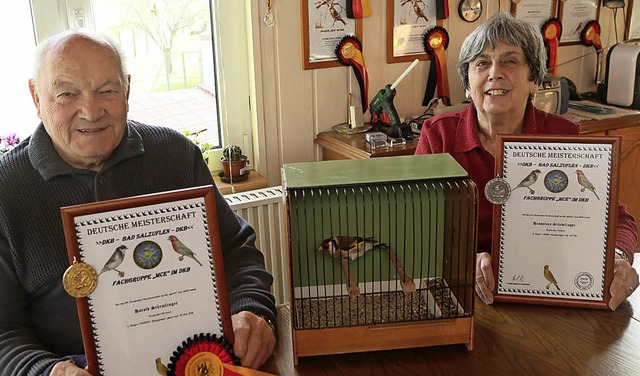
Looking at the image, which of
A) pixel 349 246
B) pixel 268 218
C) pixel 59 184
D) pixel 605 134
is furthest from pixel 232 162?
pixel 605 134

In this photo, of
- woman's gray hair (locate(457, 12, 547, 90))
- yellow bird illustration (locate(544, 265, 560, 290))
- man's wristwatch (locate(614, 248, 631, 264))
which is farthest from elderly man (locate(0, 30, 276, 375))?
woman's gray hair (locate(457, 12, 547, 90))

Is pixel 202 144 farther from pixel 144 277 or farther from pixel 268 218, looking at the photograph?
pixel 144 277

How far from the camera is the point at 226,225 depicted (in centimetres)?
166

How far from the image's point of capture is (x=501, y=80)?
1.88m

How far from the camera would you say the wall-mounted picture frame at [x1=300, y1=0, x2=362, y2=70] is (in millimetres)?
2750

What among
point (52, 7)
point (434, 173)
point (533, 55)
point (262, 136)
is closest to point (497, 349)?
point (434, 173)

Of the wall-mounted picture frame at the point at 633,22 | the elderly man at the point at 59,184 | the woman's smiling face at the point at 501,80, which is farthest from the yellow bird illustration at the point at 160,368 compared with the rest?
the wall-mounted picture frame at the point at 633,22

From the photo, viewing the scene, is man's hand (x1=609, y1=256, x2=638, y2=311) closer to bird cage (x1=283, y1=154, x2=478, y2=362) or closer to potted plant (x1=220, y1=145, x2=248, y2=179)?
bird cage (x1=283, y1=154, x2=478, y2=362)

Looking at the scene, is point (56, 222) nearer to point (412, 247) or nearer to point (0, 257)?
point (0, 257)

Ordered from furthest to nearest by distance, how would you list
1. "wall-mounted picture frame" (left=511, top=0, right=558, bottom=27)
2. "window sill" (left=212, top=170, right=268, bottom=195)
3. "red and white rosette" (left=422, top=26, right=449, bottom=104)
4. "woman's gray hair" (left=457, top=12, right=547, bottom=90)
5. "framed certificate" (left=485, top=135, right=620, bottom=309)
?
1. "wall-mounted picture frame" (left=511, top=0, right=558, bottom=27)
2. "red and white rosette" (left=422, top=26, right=449, bottom=104)
3. "window sill" (left=212, top=170, right=268, bottom=195)
4. "woman's gray hair" (left=457, top=12, right=547, bottom=90)
5. "framed certificate" (left=485, top=135, right=620, bottom=309)

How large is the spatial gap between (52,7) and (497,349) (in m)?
2.06

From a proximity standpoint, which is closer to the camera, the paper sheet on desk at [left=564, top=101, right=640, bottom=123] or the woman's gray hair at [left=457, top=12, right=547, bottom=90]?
the woman's gray hair at [left=457, top=12, right=547, bottom=90]

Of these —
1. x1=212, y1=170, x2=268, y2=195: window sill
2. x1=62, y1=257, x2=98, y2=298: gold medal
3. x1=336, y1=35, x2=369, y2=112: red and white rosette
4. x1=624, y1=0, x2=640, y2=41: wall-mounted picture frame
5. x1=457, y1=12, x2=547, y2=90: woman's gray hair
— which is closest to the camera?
x1=62, y1=257, x2=98, y2=298: gold medal

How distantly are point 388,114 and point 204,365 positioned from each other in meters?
1.83
